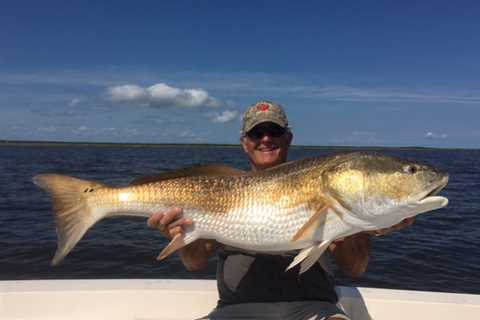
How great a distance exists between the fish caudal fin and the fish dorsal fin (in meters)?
0.43

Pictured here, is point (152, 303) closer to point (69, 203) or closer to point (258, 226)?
point (69, 203)

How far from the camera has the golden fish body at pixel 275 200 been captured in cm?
318

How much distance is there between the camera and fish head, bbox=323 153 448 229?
314 centimetres

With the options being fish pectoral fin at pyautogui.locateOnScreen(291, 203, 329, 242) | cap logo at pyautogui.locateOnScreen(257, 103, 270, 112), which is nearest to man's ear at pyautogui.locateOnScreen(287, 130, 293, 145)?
cap logo at pyautogui.locateOnScreen(257, 103, 270, 112)

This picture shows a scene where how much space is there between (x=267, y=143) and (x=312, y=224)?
1.64 meters

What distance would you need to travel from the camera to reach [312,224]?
3.18 metres

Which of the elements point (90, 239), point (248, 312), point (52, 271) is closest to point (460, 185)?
point (90, 239)

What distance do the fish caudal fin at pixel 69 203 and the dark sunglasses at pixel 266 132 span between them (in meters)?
1.75

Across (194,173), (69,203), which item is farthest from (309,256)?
(69,203)

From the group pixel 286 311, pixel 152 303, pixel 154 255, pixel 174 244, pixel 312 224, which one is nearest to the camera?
pixel 312 224

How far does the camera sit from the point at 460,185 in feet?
93.1

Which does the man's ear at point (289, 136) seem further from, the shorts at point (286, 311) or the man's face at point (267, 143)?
the shorts at point (286, 311)

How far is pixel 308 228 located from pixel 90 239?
1080cm

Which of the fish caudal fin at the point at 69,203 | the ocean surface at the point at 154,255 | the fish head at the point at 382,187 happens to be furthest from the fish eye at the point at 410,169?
the ocean surface at the point at 154,255
